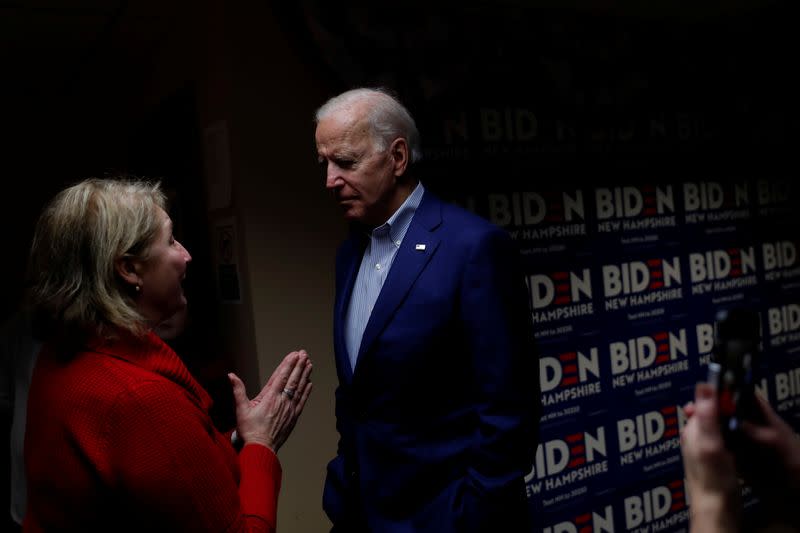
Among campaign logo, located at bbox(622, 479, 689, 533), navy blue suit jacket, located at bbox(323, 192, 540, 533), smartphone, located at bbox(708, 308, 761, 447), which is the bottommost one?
campaign logo, located at bbox(622, 479, 689, 533)

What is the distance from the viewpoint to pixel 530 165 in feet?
9.21

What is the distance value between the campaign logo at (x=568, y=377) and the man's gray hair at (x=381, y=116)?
1.48m

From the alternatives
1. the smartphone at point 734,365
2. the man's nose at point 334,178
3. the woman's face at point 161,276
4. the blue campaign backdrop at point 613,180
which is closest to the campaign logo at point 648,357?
the blue campaign backdrop at point 613,180

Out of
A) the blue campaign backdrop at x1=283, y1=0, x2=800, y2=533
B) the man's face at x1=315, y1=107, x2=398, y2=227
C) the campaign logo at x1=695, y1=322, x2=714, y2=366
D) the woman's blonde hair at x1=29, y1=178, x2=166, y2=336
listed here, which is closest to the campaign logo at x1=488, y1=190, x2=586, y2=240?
the blue campaign backdrop at x1=283, y1=0, x2=800, y2=533

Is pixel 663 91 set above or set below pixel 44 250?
above

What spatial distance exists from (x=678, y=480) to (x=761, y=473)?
113 inches

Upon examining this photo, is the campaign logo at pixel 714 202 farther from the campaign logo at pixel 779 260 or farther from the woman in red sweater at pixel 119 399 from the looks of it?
the woman in red sweater at pixel 119 399

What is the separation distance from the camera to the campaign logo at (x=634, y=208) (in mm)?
2998

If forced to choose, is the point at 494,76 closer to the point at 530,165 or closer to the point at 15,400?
the point at 530,165

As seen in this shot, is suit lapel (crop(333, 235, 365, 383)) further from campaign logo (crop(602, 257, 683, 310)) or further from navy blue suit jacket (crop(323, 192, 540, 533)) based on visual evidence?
campaign logo (crop(602, 257, 683, 310))

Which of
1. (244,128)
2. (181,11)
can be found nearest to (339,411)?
(244,128)

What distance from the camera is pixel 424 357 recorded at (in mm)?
1487

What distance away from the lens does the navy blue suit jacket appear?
145 centimetres

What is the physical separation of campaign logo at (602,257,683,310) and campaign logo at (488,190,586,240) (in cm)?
28
